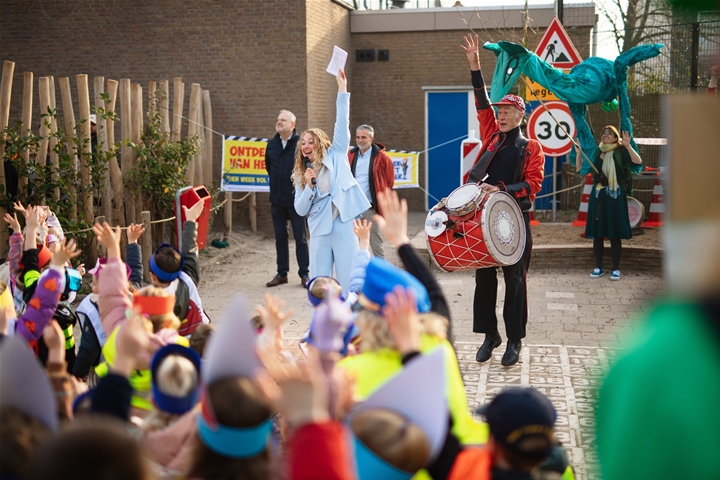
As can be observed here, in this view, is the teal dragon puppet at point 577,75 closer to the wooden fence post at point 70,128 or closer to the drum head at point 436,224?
the drum head at point 436,224

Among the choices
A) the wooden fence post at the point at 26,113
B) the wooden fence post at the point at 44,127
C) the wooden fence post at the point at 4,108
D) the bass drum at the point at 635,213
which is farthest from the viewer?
the bass drum at the point at 635,213

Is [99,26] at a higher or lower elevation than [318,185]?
higher

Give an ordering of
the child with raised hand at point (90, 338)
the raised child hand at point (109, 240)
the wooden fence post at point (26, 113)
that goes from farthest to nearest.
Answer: the wooden fence post at point (26, 113), the child with raised hand at point (90, 338), the raised child hand at point (109, 240)

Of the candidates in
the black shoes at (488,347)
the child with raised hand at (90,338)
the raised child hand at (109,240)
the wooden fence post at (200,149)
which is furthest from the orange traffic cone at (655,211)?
the raised child hand at (109,240)

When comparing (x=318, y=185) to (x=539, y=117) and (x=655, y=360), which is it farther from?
(x=655, y=360)

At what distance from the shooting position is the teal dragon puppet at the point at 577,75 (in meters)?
7.62

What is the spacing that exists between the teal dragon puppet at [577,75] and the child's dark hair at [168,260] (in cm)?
371

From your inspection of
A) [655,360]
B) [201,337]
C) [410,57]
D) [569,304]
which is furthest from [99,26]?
[655,360]

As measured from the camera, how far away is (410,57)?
17.4 m

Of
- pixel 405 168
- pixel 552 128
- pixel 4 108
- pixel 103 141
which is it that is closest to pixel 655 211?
pixel 552 128

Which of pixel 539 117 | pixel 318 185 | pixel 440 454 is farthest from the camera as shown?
pixel 539 117

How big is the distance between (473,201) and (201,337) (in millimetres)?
3030

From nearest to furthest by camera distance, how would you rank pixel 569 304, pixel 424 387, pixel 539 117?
pixel 424 387, pixel 569 304, pixel 539 117

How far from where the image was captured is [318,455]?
2.05 meters
